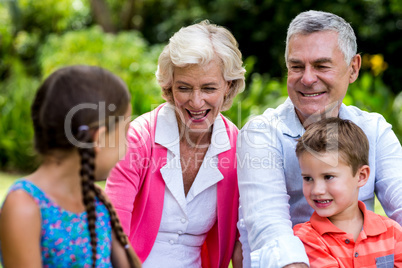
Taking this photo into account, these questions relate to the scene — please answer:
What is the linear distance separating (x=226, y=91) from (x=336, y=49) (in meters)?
0.71

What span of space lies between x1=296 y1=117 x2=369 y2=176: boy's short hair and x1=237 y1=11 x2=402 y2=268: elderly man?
0.27 metres

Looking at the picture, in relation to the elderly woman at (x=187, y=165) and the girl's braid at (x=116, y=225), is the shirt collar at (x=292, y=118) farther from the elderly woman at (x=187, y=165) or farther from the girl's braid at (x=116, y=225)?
the girl's braid at (x=116, y=225)

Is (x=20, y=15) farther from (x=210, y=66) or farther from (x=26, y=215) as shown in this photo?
(x=26, y=215)

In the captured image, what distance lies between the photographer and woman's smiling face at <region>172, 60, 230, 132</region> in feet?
9.13

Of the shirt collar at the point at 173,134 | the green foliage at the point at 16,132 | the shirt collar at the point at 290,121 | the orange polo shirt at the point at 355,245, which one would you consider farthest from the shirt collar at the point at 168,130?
the green foliage at the point at 16,132

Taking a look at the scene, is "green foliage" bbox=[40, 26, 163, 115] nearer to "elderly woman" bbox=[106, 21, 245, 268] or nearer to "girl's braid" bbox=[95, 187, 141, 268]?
"elderly woman" bbox=[106, 21, 245, 268]

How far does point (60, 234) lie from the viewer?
168 centimetres

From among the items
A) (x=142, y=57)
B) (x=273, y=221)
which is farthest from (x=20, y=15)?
(x=273, y=221)

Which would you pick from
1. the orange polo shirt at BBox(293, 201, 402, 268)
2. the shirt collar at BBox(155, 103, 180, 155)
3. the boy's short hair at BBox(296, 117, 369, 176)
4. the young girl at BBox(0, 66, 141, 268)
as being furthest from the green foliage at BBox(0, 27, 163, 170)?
the young girl at BBox(0, 66, 141, 268)

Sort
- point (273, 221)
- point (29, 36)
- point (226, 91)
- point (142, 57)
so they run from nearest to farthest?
point (273, 221) → point (226, 91) → point (142, 57) → point (29, 36)

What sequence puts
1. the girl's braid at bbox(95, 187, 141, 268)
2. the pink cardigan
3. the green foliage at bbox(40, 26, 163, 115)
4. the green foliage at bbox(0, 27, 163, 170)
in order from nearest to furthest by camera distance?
the girl's braid at bbox(95, 187, 141, 268) < the pink cardigan < the green foliage at bbox(0, 27, 163, 170) < the green foliage at bbox(40, 26, 163, 115)

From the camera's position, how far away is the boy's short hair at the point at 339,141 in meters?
2.29

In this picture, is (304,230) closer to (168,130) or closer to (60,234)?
(168,130)

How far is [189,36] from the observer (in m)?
2.82
